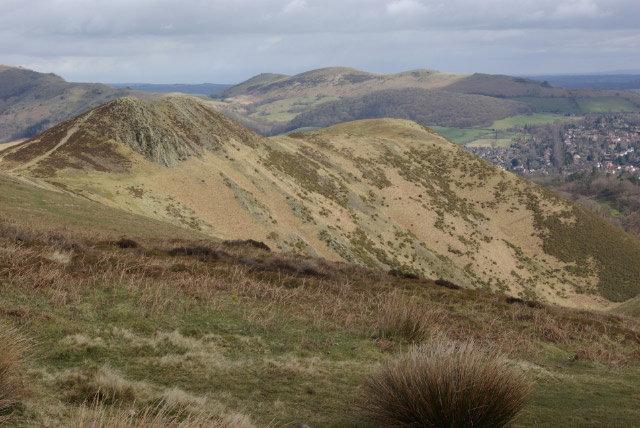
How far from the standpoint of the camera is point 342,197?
2800 inches

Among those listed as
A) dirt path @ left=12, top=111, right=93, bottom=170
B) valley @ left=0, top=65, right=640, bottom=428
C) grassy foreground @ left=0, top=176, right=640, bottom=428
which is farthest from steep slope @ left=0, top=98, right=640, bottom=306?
grassy foreground @ left=0, top=176, right=640, bottom=428

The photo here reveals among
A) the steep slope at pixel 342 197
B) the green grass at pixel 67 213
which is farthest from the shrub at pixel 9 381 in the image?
the steep slope at pixel 342 197

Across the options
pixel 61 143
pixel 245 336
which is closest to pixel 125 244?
pixel 245 336

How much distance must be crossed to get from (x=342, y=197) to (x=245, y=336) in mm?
60088

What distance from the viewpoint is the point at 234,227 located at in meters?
45.5

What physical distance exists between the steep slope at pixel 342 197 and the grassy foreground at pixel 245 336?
25.9 metres

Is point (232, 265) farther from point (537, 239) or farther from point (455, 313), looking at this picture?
point (537, 239)

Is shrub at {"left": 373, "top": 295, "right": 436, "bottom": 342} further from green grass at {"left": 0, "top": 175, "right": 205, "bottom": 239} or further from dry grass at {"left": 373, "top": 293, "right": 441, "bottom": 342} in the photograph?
green grass at {"left": 0, "top": 175, "right": 205, "bottom": 239}

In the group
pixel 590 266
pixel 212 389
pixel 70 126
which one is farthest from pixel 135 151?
pixel 590 266

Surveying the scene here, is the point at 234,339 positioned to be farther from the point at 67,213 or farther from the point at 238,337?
the point at 67,213

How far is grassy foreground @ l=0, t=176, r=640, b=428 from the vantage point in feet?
24.6

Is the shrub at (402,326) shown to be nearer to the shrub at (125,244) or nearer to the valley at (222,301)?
the valley at (222,301)

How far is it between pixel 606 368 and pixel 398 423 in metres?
10.3

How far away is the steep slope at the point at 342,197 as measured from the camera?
46844mm
